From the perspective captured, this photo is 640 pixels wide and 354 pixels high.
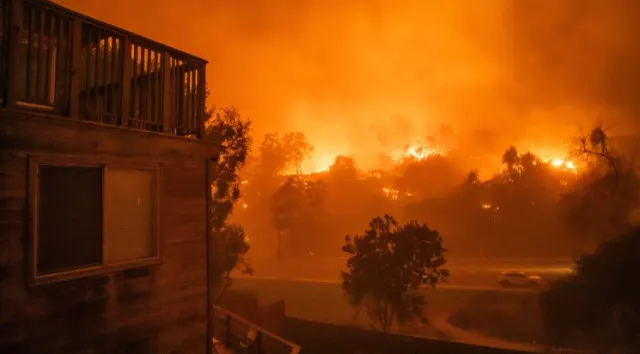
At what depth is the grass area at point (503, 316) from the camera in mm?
23578

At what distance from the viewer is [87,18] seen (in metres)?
5.16

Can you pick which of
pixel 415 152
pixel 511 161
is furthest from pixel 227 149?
pixel 415 152

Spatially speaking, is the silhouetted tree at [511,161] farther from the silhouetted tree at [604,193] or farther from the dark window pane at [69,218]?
the dark window pane at [69,218]

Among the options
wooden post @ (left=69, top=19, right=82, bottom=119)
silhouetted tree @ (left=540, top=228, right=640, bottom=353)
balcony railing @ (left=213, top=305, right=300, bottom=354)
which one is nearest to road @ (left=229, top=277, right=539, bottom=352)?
silhouetted tree @ (left=540, top=228, right=640, bottom=353)

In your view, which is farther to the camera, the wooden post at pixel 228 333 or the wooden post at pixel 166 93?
the wooden post at pixel 228 333

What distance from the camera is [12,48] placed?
4445 millimetres

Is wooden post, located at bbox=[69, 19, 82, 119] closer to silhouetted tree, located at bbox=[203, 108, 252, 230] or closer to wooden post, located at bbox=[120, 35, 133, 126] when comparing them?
wooden post, located at bbox=[120, 35, 133, 126]

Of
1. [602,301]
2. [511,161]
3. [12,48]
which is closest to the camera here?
[12,48]

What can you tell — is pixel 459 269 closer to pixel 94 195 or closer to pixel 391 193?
pixel 391 193

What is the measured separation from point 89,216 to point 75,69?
74.8 inches

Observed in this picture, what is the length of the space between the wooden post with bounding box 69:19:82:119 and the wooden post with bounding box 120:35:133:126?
0.57 m

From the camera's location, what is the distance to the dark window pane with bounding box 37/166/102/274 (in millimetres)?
4468

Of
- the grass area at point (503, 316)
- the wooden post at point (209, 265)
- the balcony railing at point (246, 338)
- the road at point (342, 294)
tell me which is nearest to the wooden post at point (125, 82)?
the wooden post at point (209, 265)

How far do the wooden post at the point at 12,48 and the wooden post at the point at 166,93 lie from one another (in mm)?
1978
